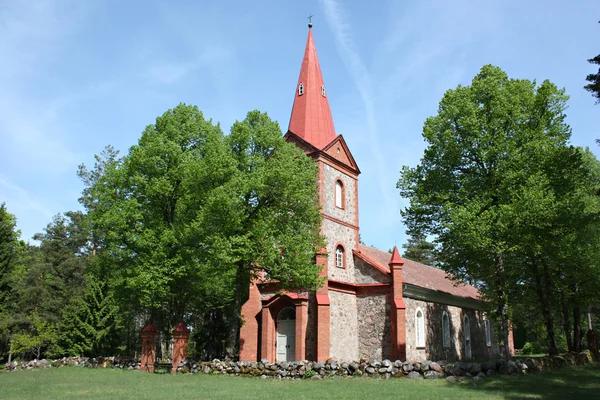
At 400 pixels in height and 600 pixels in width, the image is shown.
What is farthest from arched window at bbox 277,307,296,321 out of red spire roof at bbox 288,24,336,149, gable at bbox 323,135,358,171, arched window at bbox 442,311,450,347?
arched window at bbox 442,311,450,347

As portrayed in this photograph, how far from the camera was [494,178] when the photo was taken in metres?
21.4

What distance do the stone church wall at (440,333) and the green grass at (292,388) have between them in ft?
26.9

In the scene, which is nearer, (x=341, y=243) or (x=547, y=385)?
(x=547, y=385)

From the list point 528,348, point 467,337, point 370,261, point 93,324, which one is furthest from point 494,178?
point 528,348

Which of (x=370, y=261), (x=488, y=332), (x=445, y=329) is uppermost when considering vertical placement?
(x=370, y=261)

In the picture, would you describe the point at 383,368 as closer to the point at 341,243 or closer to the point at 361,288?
the point at 361,288

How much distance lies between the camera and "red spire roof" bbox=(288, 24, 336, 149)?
2695cm

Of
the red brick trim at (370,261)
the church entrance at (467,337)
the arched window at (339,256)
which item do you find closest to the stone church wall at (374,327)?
the red brick trim at (370,261)

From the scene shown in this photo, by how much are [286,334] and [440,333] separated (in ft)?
34.9

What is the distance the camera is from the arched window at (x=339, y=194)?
2690cm

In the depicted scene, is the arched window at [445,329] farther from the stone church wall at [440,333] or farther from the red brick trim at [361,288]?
the red brick trim at [361,288]

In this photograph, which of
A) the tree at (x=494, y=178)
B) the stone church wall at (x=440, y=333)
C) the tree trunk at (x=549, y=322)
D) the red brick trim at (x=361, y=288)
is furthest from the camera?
the stone church wall at (x=440, y=333)

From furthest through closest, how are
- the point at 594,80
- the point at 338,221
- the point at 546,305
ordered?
the point at 338,221
the point at 546,305
the point at 594,80

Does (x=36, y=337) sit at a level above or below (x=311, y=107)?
below
